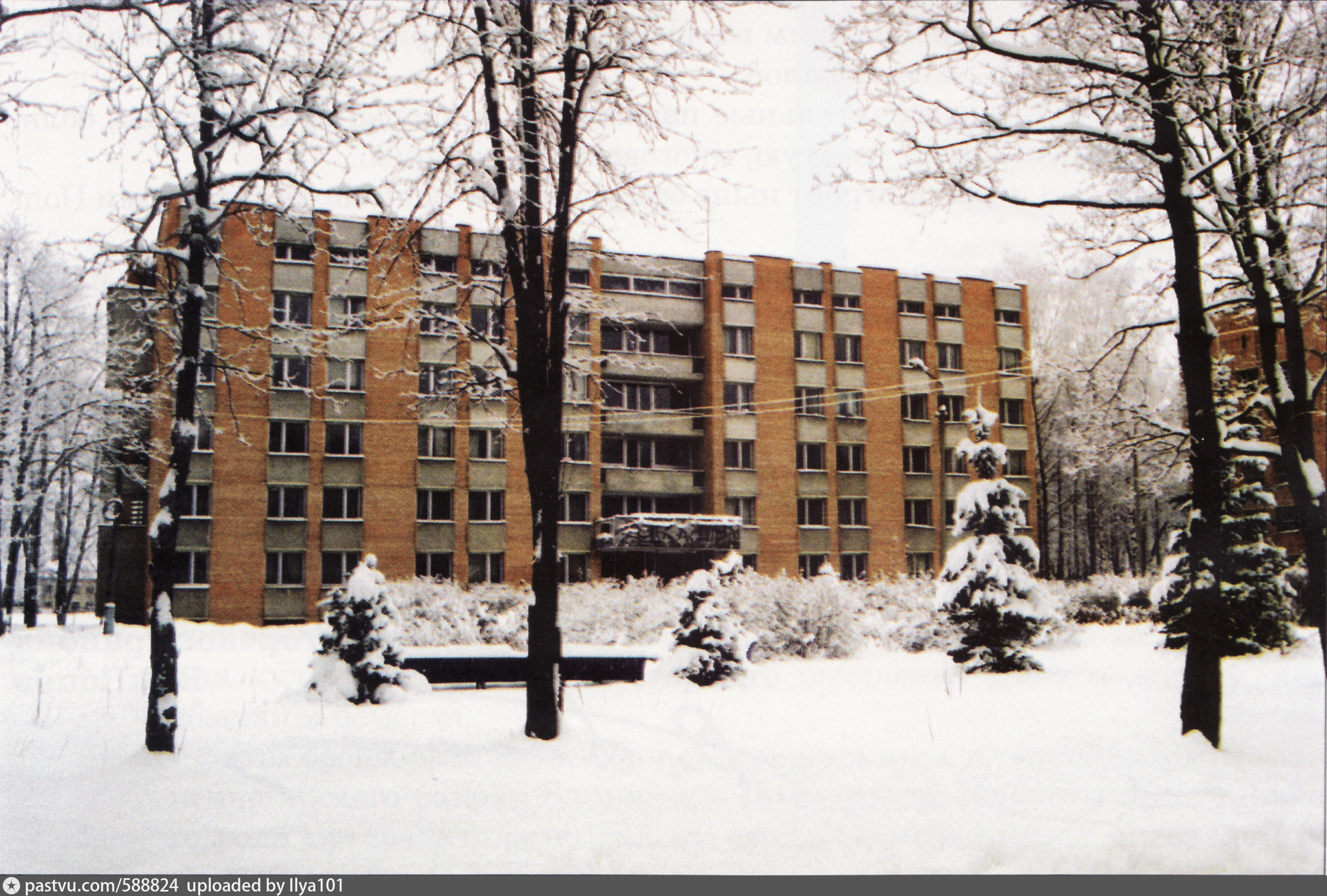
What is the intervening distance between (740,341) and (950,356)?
418 inches

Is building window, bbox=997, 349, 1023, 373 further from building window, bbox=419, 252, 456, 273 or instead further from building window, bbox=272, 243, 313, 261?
building window, bbox=272, 243, 313, 261

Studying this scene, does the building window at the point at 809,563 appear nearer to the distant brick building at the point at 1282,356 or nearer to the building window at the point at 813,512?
the building window at the point at 813,512

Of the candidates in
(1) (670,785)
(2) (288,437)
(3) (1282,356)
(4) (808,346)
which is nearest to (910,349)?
(4) (808,346)

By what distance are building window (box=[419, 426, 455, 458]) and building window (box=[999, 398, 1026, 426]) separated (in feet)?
84.3

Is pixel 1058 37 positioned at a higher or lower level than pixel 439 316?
higher

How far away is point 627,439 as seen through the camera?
40.7 m

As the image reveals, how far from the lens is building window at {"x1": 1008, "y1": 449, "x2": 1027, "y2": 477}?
4366 centimetres

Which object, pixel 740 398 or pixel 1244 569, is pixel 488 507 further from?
pixel 1244 569

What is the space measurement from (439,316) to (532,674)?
3.92 m

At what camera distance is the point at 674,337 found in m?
42.4

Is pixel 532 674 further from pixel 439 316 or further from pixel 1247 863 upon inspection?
pixel 1247 863

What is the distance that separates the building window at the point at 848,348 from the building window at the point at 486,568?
59.3 ft

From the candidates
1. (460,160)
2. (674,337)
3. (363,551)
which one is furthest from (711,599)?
(674,337)

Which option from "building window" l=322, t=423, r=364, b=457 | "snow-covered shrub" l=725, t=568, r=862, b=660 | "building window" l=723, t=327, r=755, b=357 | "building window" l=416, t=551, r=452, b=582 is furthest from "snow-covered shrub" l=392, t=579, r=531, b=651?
"building window" l=723, t=327, r=755, b=357
